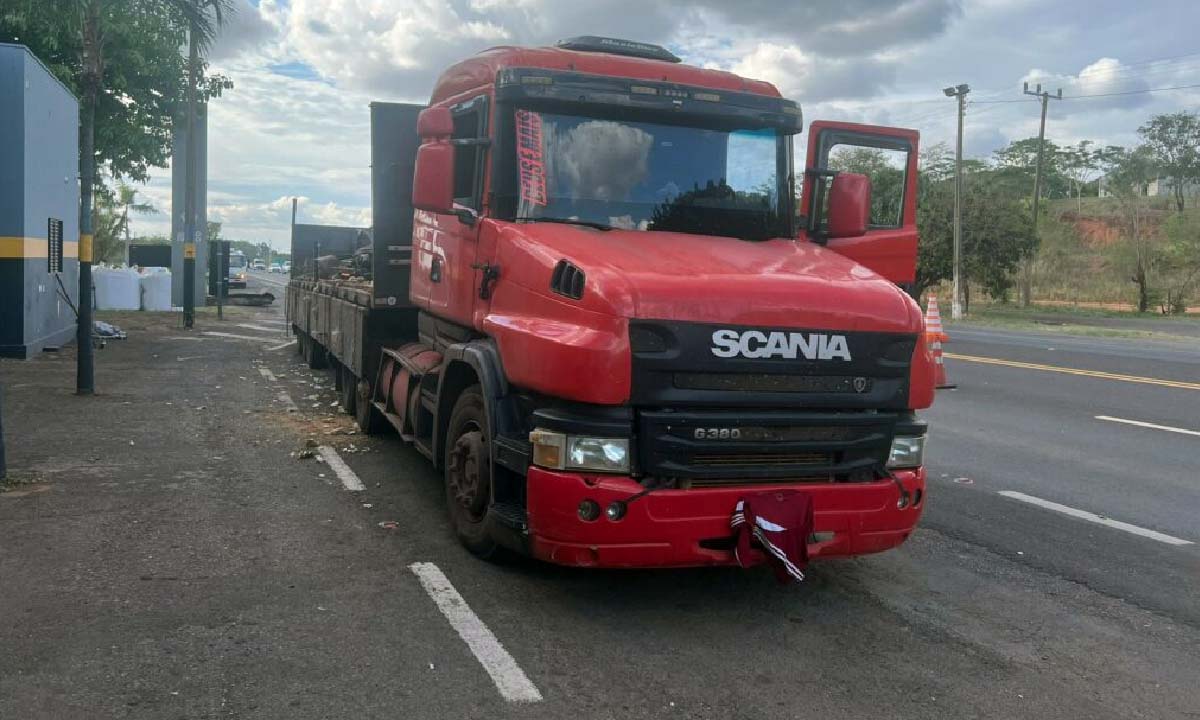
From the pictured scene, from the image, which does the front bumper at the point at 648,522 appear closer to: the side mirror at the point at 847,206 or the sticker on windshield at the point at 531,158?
the sticker on windshield at the point at 531,158

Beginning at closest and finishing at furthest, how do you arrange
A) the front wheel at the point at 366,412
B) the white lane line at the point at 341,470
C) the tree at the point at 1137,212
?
the white lane line at the point at 341,470 < the front wheel at the point at 366,412 < the tree at the point at 1137,212

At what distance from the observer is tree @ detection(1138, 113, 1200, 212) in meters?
70.4

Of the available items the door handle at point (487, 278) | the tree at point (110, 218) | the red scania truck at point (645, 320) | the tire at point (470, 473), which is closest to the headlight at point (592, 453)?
the red scania truck at point (645, 320)

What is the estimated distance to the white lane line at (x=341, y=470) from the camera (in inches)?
296

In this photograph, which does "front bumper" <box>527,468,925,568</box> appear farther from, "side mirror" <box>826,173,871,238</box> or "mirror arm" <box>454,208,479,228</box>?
"side mirror" <box>826,173,871,238</box>

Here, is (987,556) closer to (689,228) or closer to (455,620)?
(689,228)

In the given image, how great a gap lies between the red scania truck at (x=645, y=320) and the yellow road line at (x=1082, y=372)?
396 inches

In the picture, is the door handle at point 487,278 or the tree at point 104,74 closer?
the door handle at point 487,278

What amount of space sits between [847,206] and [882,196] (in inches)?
63.0

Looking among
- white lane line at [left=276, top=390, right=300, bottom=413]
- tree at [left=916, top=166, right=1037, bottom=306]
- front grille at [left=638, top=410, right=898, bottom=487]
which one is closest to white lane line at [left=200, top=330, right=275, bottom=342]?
white lane line at [left=276, top=390, right=300, bottom=413]

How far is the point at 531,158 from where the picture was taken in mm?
5664

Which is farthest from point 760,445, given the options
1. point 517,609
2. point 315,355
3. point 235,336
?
point 235,336

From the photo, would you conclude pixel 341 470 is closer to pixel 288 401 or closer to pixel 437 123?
pixel 437 123

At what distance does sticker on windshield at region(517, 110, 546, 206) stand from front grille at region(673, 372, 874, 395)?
5.41ft
